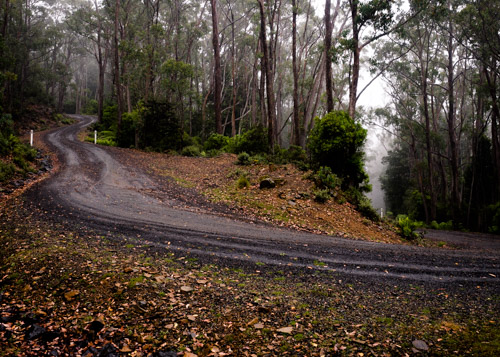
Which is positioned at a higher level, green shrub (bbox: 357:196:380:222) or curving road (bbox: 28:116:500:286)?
green shrub (bbox: 357:196:380:222)

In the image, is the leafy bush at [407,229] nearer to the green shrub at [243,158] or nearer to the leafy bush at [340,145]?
the leafy bush at [340,145]

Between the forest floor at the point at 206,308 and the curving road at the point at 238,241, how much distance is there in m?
0.37

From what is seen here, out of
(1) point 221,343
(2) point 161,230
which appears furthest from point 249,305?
(2) point 161,230

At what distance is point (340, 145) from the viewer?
11031mm

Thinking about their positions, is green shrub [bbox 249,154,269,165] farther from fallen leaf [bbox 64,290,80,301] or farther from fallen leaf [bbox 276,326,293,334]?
fallen leaf [bbox 276,326,293,334]

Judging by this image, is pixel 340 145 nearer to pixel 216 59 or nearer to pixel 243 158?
pixel 243 158

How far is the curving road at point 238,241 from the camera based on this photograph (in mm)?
5020

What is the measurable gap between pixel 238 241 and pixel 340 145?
658 centimetres

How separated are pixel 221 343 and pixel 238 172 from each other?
10.3m

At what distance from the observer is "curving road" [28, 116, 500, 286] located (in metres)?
5.02

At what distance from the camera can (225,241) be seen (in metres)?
6.05

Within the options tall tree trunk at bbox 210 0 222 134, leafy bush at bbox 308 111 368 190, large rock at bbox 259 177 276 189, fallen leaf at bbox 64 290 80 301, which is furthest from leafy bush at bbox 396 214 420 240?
tall tree trunk at bbox 210 0 222 134

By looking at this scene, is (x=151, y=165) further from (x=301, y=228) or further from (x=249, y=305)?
(x=249, y=305)

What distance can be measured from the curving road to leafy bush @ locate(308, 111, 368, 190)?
481 centimetres
